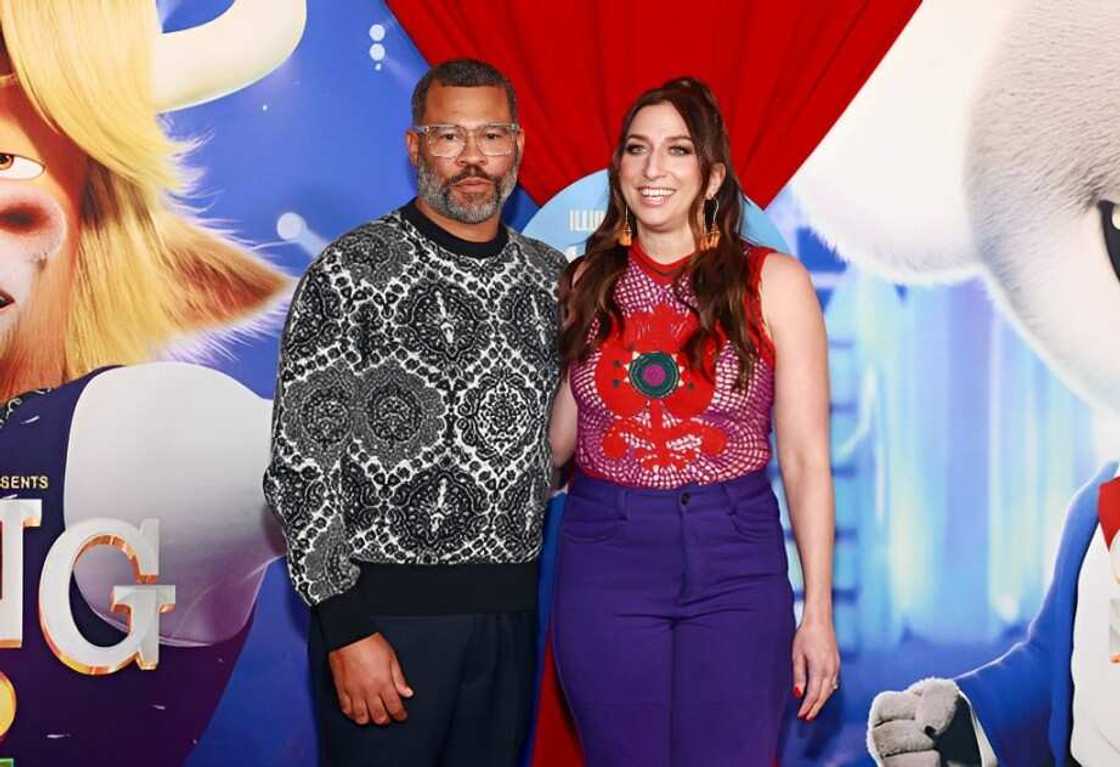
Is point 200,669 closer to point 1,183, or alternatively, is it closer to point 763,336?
point 1,183

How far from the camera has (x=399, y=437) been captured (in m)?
2.13

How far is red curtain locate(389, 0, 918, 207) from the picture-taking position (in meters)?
2.98

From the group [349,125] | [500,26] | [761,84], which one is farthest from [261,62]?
[761,84]

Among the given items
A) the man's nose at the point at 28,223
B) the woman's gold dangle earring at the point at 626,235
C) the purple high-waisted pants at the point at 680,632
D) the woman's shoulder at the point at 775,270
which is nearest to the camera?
the purple high-waisted pants at the point at 680,632

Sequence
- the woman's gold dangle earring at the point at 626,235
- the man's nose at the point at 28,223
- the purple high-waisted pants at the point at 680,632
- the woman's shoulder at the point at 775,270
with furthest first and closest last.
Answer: the man's nose at the point at 28,223
the woman's gold dangle earring at the point at 626,235
the woman's shoulder at the point at 775,270
the purple high-waisted pants at the point at 680,632

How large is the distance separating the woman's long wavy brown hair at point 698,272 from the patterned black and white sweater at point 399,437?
13 cm

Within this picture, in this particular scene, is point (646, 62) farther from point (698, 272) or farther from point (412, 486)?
point (412, 486)

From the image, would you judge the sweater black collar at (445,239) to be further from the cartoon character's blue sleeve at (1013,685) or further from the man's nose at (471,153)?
the cartoon character's blue sleeve at (1013,685)

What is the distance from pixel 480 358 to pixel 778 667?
66 cm

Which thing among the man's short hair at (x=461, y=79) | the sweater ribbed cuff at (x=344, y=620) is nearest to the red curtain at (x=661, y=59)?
the man's short hair at (x=461, y=79)

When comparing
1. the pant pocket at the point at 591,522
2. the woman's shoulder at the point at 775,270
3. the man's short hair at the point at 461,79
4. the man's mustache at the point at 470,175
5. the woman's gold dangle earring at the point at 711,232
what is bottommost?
the pant pocket at the point at 591,522

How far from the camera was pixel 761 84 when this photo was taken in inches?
118

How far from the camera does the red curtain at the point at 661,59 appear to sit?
2982 mm

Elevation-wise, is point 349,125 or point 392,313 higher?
point 349,125
